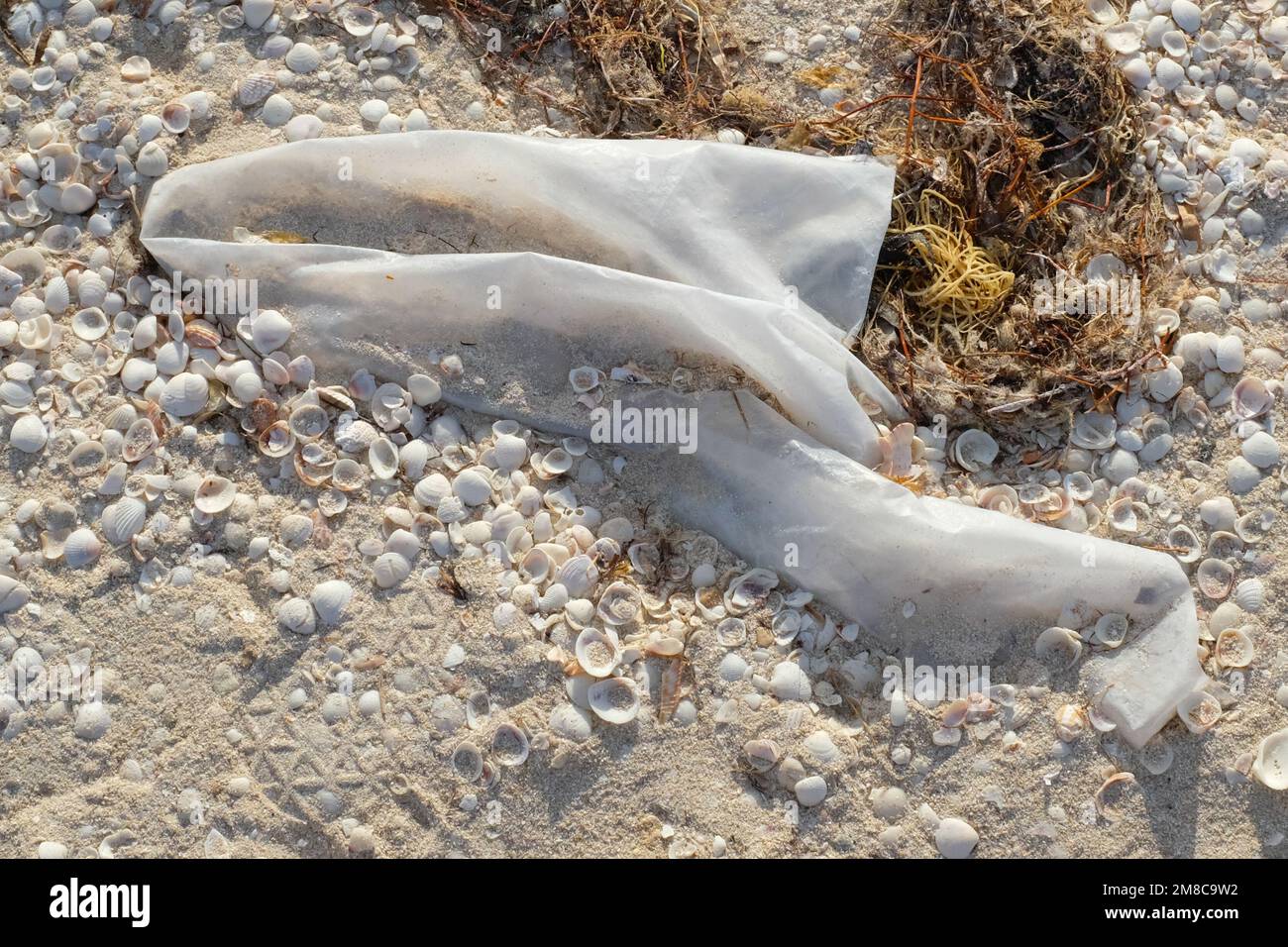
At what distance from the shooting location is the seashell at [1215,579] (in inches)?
98.1

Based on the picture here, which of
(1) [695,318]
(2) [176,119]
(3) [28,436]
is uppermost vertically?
(2) [176,119]

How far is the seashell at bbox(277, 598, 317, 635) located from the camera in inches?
91.9

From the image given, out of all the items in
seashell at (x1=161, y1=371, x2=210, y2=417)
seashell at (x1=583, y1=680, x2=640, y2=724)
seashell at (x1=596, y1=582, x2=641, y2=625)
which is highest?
seashell at (x1=161, y1=371, x2=210, y2=417)

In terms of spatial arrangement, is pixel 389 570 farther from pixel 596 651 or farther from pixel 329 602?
pixel 596 651

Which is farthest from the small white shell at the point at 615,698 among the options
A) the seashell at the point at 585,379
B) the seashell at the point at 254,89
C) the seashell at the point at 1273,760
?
the seashell at the point at 254,89

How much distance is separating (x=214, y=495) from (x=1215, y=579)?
2411mm

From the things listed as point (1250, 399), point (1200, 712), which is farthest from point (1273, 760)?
point (1250, 399)

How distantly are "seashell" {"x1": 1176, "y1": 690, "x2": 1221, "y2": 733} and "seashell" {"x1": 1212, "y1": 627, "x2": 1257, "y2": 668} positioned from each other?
115 mm

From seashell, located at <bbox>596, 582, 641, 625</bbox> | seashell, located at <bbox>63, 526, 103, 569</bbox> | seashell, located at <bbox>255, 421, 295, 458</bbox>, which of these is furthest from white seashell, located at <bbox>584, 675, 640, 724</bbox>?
seashell, located at <bbox>63, 526, 103, 569</bbox>

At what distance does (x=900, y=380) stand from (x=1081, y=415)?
0.48m

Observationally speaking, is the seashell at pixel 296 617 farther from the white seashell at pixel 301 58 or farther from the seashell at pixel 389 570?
the white seashell at pixel 301 58

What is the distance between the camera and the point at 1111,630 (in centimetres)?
240

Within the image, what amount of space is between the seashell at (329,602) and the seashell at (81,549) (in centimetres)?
52

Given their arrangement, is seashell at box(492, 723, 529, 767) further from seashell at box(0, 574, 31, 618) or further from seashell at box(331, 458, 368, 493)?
seashell at box(0, 574, 31, 618)
